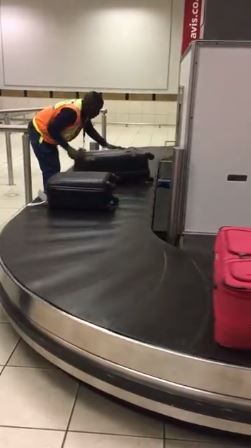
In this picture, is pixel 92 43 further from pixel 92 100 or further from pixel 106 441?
pixel 106 441

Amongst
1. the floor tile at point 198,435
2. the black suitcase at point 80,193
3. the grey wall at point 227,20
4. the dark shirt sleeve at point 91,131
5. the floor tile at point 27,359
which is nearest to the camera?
the floor tile at point 198,435

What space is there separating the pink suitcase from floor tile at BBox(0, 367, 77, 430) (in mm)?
640

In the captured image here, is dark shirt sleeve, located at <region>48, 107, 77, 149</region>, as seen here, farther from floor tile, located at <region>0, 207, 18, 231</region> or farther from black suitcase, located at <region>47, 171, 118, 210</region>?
floor tile, located at <region>0, 207, 18, 231</region>

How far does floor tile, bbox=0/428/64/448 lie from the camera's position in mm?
1369

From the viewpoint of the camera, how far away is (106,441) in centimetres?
139

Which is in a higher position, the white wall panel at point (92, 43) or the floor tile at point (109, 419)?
the white wall panel at point (92, 43)

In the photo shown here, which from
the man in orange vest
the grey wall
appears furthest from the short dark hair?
the grey wall

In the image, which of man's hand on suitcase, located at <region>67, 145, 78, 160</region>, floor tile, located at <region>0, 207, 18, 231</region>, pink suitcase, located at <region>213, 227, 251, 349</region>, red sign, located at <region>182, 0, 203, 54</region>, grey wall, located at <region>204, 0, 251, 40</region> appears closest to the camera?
pink suitcase, located at <region>213, 227, 251, 349</region>

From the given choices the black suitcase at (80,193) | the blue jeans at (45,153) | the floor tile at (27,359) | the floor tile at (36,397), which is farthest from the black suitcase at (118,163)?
the floor tile at (36,397)

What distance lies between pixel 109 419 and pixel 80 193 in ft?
4.92

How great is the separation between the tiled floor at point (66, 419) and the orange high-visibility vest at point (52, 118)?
6.38ft

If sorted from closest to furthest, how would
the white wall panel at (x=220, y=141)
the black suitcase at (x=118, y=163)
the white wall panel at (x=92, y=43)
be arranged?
the white wall panel at (x=220, y=141)
the black suitcase at (x=118, y=163)
the white wall panel at (x=92, y=43)

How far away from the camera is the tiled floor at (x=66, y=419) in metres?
1.39

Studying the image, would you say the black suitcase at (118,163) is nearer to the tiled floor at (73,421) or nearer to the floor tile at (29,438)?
the tiled floor at (73,421)
